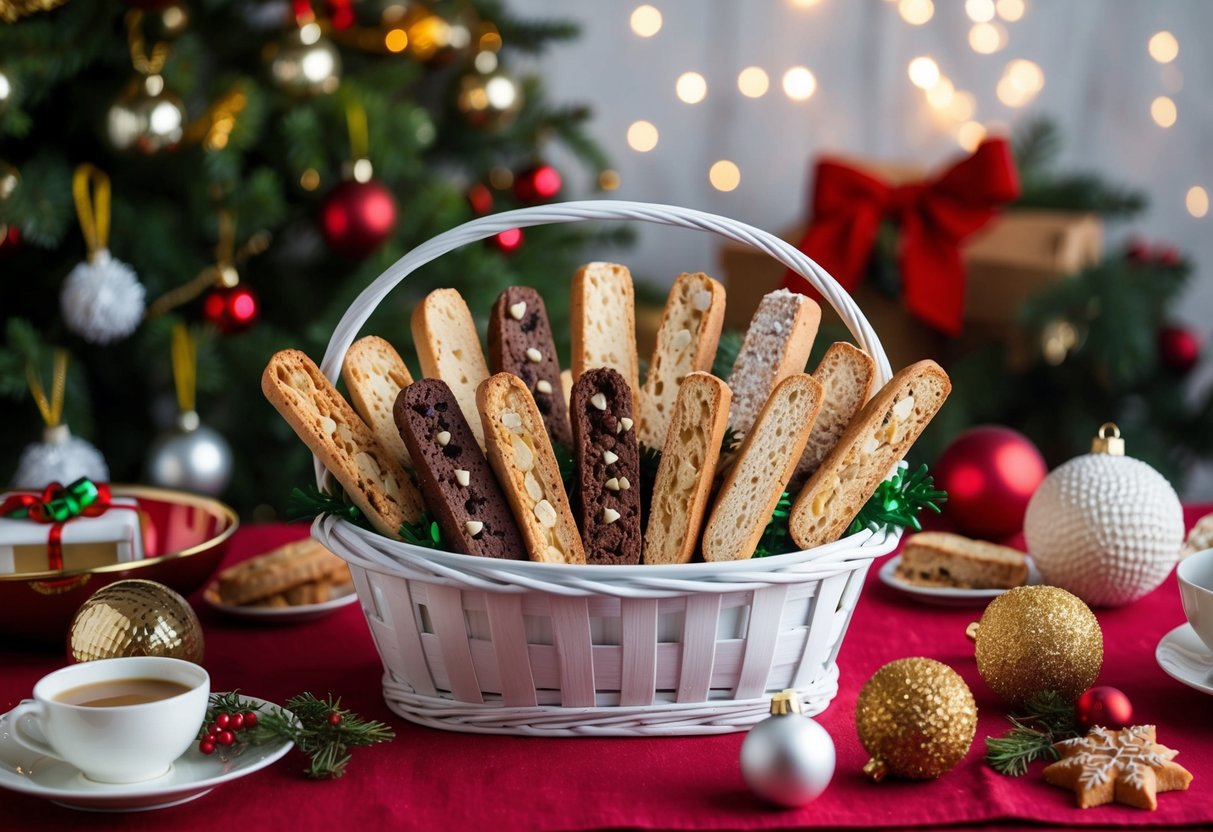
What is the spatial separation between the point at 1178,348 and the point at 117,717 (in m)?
2.29

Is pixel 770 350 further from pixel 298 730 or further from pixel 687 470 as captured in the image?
pixel 298 730

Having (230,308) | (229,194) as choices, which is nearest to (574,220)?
(230,308)

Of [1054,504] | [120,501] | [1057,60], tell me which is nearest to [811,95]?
[1057,60]

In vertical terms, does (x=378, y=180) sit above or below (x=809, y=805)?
above

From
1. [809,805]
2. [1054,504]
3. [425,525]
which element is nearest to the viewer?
[809,805]

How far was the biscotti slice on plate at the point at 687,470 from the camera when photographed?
3.03 feet

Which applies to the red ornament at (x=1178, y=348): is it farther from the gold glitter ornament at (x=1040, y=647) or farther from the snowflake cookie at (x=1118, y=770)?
the snowflake cookie at (x=1118, y=770)

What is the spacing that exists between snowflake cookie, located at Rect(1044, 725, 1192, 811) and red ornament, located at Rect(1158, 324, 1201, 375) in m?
1.84

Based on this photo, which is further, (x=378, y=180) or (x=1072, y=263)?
(x=1072, y=263)

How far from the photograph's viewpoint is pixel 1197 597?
36.5 inches

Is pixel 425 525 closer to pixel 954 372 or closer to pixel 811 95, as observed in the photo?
pixel 954 372

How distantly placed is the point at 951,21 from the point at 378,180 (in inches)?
62.7

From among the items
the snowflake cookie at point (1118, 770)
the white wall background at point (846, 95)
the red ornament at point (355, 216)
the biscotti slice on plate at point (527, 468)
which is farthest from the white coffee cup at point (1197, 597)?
the white wall background at point (846, 95)

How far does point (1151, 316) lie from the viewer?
2.26 metres
